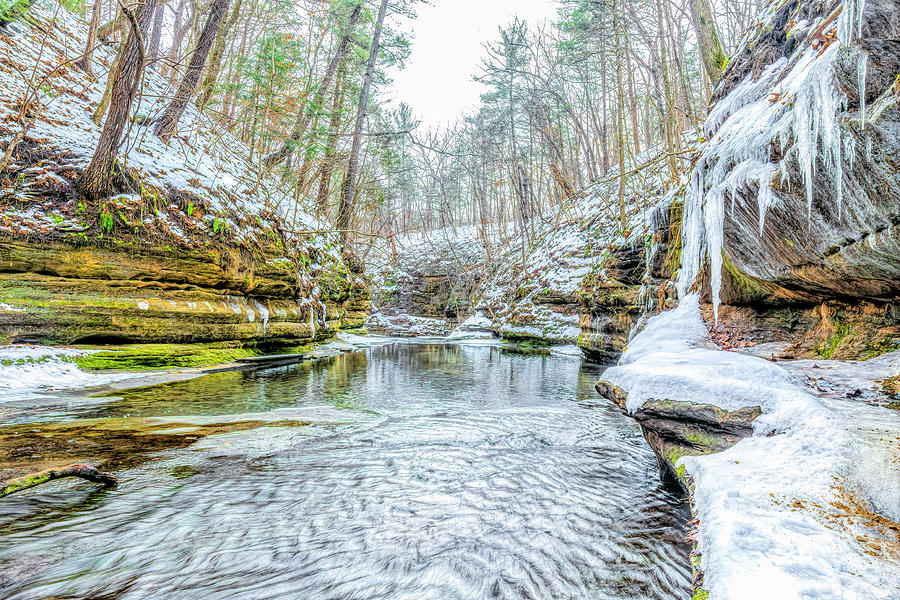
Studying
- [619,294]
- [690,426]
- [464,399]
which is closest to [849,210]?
[690,426]

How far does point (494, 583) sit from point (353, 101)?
1794cm

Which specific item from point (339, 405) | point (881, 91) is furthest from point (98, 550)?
point (881, 91)

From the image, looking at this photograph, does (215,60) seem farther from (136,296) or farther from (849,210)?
(849,210)

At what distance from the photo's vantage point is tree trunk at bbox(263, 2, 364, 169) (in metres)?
13.0

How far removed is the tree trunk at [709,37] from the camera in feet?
25.0

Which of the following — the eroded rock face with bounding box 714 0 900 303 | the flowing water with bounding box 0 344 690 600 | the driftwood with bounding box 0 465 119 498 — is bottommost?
the flowing water with bounding box 0 344 690 600

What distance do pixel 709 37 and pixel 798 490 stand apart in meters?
9.29

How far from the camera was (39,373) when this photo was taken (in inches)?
218

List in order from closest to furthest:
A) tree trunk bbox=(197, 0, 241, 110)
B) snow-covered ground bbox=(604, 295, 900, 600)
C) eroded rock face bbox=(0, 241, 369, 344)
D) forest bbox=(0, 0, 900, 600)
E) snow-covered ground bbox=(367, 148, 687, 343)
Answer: snow-covered ground bbox=(604, 295, 900, 600), forest bbox=(0, 0, 900, 600), eroded rock face bbox=(0, 241, 369, 344), tree trunk bbox=(197, 0, 241, 110), snow-covered ground bbox=(367, 148, 687, 343)

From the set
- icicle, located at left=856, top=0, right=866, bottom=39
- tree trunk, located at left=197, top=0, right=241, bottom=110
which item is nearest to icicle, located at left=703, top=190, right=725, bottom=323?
icicle, located at left=856, top=0, right=866, bottom=39

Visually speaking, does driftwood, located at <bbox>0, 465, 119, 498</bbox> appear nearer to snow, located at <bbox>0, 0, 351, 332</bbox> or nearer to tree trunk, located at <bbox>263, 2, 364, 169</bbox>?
Answer: snow, located at <bbox>0, 0, 351, 332</bbox>

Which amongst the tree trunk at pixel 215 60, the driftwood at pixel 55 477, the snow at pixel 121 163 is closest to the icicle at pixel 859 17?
the driftwood at pixel 55 477

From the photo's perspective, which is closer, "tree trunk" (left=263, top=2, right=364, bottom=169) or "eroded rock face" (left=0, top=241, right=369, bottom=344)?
"eroded rock face" (left=0, top=241, right=369, bottom=344)

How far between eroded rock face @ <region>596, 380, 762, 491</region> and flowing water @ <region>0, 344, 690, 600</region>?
53 centimetres
